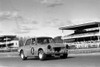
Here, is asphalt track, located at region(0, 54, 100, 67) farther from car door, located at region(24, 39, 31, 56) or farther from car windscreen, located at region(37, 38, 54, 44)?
car door, located at region(24, 39, 31, 56)

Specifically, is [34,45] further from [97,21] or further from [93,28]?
[93,28]

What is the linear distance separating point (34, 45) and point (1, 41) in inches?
5185

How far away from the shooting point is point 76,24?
93.7 meters

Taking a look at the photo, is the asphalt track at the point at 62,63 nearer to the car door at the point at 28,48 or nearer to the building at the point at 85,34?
the car door at the point at 28,48

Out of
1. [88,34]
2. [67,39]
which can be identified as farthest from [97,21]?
[67,39]

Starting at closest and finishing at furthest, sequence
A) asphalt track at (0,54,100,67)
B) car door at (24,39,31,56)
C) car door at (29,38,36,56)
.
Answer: asphalt track at (0,54,100,67), car door at (29,38,36,56), car door at (24,39,31,56)

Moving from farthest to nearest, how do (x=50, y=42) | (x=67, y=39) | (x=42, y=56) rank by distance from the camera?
(x=67, y=39), (x=50, y=42), (x=42, y=56)

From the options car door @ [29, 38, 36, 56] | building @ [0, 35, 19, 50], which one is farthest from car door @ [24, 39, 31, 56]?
building @ [0, 35, 19, 50]

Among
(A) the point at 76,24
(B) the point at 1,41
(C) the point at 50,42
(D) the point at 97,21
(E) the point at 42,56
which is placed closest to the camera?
(E) the point at 42,56

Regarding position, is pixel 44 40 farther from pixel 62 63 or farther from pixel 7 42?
pixel 7 42

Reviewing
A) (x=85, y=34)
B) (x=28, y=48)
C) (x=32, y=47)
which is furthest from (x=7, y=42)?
(x=32, y=47)

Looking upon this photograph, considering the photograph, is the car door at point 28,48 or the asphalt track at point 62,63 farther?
the car door at point 28,48

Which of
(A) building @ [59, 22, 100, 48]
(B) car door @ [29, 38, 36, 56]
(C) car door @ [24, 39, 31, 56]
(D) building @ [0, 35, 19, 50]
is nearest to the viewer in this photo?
(B) car door @ [29, 38, 36, 56]

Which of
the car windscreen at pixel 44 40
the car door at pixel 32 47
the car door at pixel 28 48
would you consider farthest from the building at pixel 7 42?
the car windscreen at pixel 44 40
